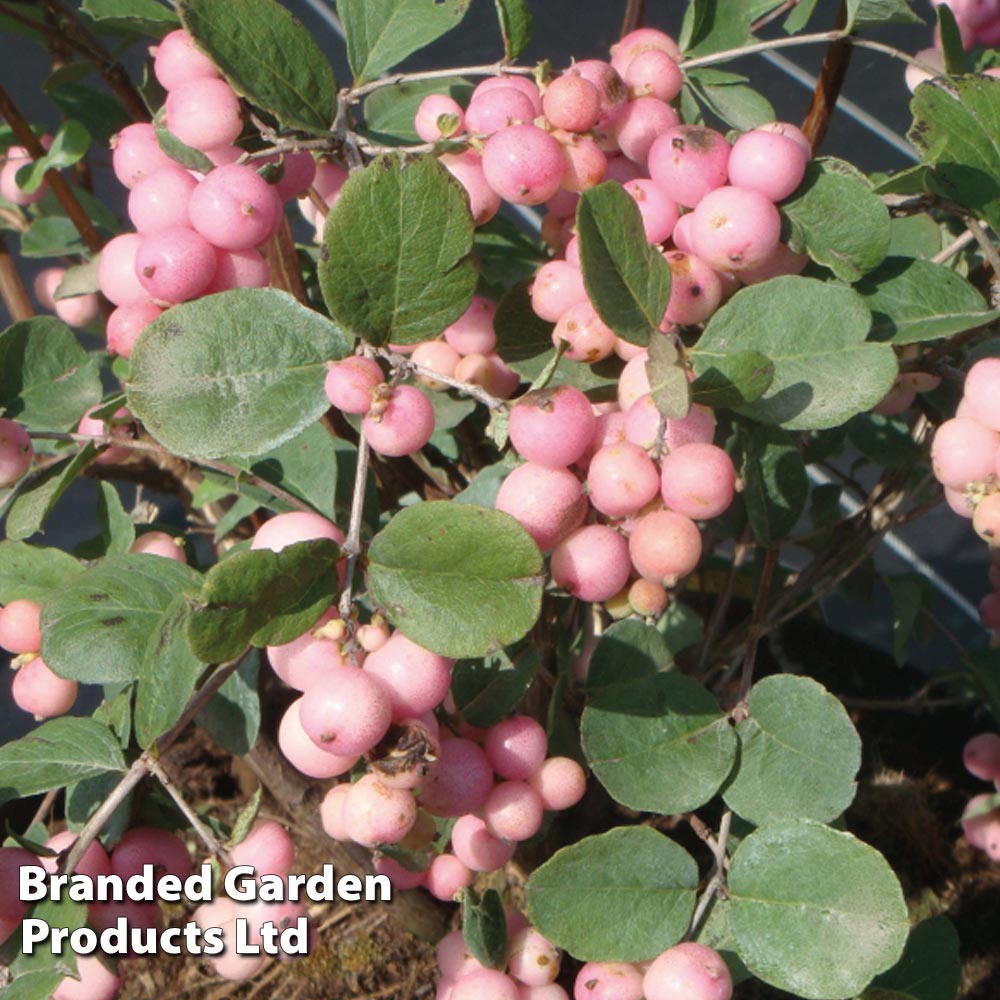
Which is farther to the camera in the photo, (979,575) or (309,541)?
(979,575)

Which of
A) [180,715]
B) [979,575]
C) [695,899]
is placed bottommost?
[979,575]

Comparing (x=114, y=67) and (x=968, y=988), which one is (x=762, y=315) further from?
(x=968, y=988)

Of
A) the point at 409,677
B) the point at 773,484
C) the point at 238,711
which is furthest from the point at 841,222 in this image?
the point at 238,711

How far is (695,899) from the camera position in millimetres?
541

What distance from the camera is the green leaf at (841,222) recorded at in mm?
485

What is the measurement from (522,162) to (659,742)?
27cm

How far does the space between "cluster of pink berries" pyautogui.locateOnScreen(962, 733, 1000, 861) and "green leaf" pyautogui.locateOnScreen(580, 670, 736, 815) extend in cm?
42

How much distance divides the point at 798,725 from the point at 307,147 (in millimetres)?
343

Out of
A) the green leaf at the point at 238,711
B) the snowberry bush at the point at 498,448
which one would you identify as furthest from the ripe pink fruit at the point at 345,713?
the green leaf at the point at 238,711

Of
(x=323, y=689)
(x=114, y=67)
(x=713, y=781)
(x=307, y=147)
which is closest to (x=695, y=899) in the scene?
(x=713, y=781)

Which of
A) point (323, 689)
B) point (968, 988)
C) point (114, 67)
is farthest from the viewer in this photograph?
point (968, 988)

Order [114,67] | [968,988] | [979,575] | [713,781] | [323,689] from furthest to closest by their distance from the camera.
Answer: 1. [979,575]
2. [968,988]
3. [114,67]
4. [713,781]
5. [323,689]

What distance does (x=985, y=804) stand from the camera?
2.88 ft

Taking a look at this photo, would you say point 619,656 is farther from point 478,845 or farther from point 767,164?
point 767,164
